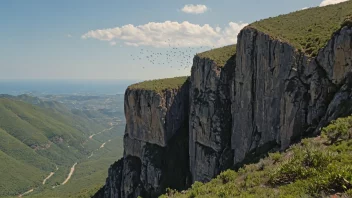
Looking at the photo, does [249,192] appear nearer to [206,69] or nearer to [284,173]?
[284,173]

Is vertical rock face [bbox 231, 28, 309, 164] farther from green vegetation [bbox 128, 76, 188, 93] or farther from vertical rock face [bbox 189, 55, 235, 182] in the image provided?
green vegetation [bbox 128, 76, 188, 93]

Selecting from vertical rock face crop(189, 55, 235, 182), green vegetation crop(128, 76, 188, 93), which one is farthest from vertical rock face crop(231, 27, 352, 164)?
green vegetation crop(128, 76, 188, 93)

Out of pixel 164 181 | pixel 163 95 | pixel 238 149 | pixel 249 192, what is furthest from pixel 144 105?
pixel 249 192

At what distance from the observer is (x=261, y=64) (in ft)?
164

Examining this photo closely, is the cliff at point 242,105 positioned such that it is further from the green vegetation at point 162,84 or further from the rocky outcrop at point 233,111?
the green vegetation at point 162,84

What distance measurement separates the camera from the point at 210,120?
67688mm

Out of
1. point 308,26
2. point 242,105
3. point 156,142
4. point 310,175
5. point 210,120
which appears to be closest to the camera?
point 310,175

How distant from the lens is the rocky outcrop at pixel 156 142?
81.2 meters

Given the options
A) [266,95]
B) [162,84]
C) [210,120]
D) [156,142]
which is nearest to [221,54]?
[210,120]

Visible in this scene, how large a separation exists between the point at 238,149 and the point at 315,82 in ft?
72.7

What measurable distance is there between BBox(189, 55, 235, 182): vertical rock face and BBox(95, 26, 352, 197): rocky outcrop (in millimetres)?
199

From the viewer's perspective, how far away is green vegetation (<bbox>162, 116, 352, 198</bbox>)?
15.6m

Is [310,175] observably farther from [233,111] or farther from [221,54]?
[221,54]

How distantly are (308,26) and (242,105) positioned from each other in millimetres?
16242
